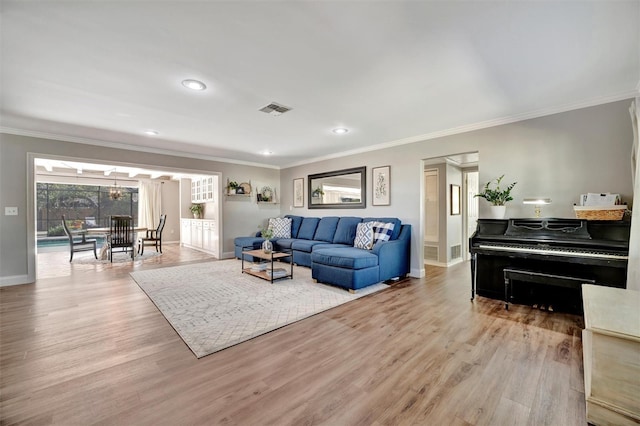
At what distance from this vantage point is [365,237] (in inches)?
171

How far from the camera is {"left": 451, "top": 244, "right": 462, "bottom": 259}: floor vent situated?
5.64 m

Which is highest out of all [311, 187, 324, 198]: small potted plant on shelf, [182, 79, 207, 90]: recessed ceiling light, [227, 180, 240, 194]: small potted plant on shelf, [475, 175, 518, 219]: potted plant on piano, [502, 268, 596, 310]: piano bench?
[182, 79, 207, 90]: recessed ceiling light

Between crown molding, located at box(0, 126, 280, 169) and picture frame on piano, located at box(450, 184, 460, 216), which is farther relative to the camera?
picture frame on piano, located at box(450, 184, 460, 216)

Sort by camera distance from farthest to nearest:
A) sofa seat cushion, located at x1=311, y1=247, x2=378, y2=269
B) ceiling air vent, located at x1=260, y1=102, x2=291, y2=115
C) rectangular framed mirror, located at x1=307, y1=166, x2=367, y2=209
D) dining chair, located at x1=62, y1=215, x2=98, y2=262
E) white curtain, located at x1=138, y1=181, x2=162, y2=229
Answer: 1. white curtain, located at x1=138, y1=181, x2=162, y2=229
2. dining chair, located at x1=62, y1=215, x2=98, y2=262
3. rectangular framed mirror, located at x1=307, y1=166, x2=367, y2=209
4. sofa seat cushion, located at x1=311, y1=247, x2=378, y2=269
5. ceiling air vent, located at x1=260, y1=102, x2=291, y2=115

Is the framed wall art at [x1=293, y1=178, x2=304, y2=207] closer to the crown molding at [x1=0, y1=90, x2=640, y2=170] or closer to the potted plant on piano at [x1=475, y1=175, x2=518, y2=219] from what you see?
the crown molding at [x1=0, y1=90, x2=640, y2=170]

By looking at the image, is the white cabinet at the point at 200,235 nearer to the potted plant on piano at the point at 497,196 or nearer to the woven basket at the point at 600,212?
the potted plant on piano at the point at 497,196

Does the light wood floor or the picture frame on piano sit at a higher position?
the picture frame on piano

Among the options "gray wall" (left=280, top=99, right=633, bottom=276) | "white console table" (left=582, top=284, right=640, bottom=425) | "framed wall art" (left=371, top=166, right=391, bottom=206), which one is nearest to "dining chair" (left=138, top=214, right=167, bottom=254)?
"framed wall art" (left=371, top=166, right=391, bottom=206)

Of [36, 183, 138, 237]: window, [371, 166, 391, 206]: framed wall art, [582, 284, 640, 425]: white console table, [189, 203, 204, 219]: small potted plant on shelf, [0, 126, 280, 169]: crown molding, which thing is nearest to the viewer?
[582, 284, 640, 425]: white console table

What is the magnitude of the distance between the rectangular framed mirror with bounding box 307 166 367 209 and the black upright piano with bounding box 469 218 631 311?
2406 mm

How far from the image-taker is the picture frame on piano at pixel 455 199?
5.63m

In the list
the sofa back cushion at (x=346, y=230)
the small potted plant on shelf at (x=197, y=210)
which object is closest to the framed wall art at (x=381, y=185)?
the sofa back cushion at (x=346, y=230)

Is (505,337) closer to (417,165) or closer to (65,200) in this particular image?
(417,165)

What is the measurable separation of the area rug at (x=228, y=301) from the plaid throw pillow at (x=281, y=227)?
1.50 metres
